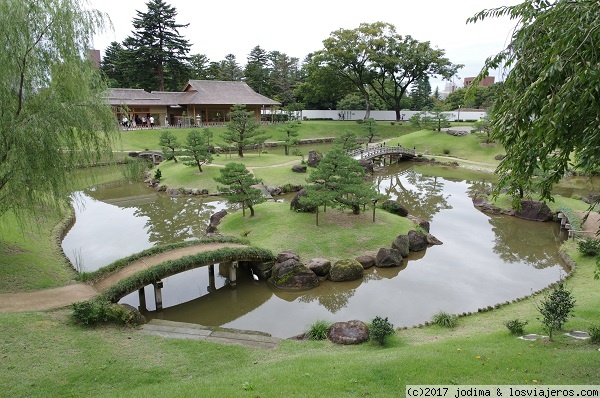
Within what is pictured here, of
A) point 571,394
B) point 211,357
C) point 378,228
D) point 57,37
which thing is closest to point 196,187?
point 378,228

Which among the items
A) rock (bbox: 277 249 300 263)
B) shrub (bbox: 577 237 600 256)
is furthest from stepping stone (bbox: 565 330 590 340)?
rock (bbox: 277 249 300 263)

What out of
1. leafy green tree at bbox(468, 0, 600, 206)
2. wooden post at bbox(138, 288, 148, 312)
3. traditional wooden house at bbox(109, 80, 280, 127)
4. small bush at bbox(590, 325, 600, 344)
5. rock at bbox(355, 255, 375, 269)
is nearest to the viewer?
leafy green tree at bbox(468, 0, 600, 206)

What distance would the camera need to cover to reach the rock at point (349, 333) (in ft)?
30.6

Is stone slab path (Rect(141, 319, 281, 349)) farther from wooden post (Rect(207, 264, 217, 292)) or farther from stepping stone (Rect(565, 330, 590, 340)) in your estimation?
stepping stone (Rect(565, 330, 590, 340))

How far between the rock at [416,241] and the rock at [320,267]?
427 centimetres

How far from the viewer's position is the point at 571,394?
18.0ft

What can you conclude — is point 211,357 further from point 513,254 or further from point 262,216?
point 513,254

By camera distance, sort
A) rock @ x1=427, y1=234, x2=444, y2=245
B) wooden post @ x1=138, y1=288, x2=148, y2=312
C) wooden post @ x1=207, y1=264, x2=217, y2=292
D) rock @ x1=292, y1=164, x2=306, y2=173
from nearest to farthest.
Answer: wooden post @ x1=138, y1=288, x2=148, y2=312 → wooden post @ x1=207, y1=264, x2=217, y2=292 → rock @ x1=427, y1=234, x2=444, y2=245 → rock @ x1=292, y1=164, x2=306, y2=173

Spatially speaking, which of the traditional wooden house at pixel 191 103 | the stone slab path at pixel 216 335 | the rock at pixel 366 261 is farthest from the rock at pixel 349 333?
the traditional wooden house at pixel 191 103

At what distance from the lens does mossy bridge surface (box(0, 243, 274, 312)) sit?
10.5 m

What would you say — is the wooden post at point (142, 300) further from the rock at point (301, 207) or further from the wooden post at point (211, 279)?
the rock at point (301, 207)

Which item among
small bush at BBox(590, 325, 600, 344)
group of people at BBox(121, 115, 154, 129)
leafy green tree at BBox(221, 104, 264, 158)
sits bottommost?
small bush at BBox(590, 325, 600, 344)

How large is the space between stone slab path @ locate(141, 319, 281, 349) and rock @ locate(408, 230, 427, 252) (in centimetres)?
841

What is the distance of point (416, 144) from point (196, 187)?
2623cm
